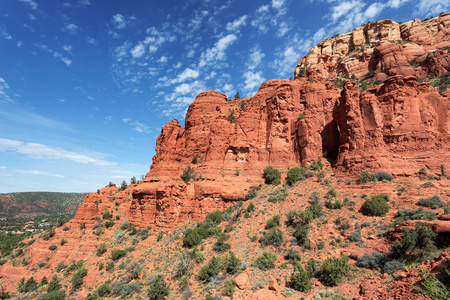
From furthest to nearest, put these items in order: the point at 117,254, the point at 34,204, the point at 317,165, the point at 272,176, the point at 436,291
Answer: the point at 34,204
the point at 272,176
the point at 317,165
the point at 117,254
the point at 436,291

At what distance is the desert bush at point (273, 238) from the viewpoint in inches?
696

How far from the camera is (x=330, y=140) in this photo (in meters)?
29.2

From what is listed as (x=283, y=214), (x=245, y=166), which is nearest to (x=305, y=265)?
(x=283, y=214)

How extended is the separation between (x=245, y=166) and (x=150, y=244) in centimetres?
1616

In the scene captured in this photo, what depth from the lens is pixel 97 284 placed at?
21359 mm

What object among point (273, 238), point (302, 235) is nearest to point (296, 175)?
point (302, 235)

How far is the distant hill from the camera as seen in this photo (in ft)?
342

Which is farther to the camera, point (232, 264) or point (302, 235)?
point (302, 235)

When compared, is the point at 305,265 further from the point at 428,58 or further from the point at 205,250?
the point at 428,58

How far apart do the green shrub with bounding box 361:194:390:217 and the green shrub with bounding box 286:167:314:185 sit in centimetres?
822

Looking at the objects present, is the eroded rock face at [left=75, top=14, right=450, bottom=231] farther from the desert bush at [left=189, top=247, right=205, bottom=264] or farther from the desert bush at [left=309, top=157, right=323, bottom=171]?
the desert bush at [left=189, top=247, right=205, bottom=264]

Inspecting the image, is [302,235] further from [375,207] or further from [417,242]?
[417,242]

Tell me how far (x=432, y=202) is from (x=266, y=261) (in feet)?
46.6

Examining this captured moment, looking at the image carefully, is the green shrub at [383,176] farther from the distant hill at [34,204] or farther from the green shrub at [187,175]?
the distant hill at [34,204]
